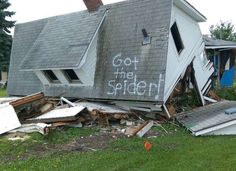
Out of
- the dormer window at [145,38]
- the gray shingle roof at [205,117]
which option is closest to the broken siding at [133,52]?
the dormer window at [145,38]

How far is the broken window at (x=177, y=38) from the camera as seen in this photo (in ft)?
50.8

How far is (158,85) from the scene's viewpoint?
13.9 metres

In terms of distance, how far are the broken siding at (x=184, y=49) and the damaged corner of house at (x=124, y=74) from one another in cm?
4

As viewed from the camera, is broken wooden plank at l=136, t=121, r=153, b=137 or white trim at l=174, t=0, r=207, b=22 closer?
broken wooden plank at l=136, t=121, r=153, b=137

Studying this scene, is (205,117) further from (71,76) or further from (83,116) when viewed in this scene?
(71,76)

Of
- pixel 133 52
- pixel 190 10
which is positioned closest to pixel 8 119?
pixel 133 52

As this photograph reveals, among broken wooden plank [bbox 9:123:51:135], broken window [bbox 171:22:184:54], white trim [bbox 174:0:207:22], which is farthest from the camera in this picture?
broken window [bbox 171:22:184:54]

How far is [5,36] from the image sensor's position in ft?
145

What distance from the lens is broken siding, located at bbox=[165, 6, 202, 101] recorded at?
14.6 metres

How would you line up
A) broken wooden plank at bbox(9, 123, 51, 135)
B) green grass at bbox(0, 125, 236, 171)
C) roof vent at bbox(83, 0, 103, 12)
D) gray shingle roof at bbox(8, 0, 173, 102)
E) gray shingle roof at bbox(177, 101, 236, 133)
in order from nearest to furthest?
green grass at bbox(0, 125, 236, 171) → gray shingle roof at bbox(177, 101, 236, 133) → broken wooden plank at bbox(9, 123, 51, 135) → gray shingle roof at bbox(8, 0, 173, 102) → roof vent at bbox(83, 0, 103, 12)

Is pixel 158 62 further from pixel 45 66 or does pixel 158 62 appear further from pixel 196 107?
pixel 45 66

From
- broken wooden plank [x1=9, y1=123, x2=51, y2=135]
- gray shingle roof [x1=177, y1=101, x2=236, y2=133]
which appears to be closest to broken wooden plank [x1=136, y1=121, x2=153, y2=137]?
gray shingle roof [x1=177, y1=101, x2=236, y2=133]

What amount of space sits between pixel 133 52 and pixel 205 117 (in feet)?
12.4

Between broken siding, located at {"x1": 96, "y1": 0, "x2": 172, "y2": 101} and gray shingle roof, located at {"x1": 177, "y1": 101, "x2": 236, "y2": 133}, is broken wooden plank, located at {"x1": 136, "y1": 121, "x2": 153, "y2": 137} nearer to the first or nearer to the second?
broken siding, located at {"x1": 96, "y1": 0, "x2": 172, "y2": 101}
